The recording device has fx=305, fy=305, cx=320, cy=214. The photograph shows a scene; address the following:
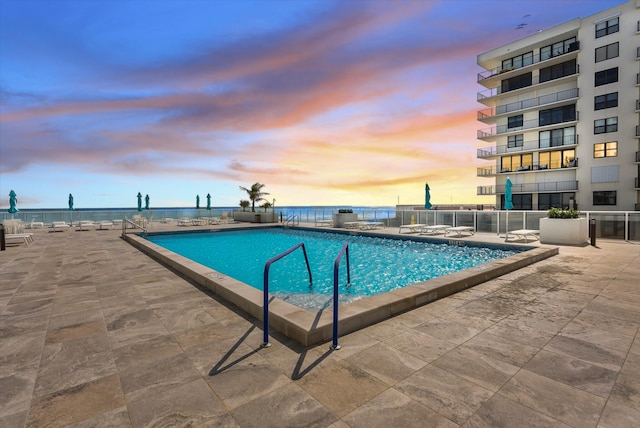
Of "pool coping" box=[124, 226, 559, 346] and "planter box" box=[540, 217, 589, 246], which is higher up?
"planter box" box=[540, 217, 589, 246]

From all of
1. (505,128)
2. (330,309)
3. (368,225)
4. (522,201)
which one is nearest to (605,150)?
(522,201)

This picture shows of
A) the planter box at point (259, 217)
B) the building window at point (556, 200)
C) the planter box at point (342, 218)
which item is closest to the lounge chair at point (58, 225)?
the planter box at point (259, 217)

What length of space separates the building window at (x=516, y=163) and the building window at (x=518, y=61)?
370 inches

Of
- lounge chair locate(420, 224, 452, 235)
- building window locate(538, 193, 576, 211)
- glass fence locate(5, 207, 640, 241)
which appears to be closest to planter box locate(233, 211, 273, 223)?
glass fence locate(5, 207, 640, 241)

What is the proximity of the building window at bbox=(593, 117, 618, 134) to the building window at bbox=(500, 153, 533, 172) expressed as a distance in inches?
224

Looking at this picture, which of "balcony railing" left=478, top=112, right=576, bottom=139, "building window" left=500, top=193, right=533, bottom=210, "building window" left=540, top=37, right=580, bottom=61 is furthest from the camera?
"building window" left=500, top=193, right=533, bottom=210

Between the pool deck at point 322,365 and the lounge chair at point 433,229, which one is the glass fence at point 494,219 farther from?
the pool deck at point 322,365

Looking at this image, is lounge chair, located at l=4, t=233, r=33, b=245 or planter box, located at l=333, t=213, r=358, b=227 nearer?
lounge chair, located at l=4, t=233, r=33, b=245

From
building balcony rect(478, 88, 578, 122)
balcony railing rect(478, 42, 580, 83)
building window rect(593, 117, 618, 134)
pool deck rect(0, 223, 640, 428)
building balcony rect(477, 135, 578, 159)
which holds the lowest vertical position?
pool deck rect(0, 223, 640, 428)

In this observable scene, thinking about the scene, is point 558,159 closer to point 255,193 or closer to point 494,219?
point 494,219

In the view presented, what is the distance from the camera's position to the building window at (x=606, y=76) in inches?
1047

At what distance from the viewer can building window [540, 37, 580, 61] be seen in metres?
28.5

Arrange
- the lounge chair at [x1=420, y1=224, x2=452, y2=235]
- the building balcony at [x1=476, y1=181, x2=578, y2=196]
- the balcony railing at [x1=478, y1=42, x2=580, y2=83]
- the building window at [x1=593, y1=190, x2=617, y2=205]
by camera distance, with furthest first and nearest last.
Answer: the building balcony at [x1=476, y1=181, x2=578, y2=196] < the balcony railing at [x1=478, y1=42, x2=580, y2=83] < the building window at [x1=593, y1=190, x2=617, y2=205] < the lounge chair at [x1=420, y1=224, x2=452, y2=235]

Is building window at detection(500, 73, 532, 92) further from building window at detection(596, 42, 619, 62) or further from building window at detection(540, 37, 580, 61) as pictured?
building window at detection(596, 42, 619, 62)
